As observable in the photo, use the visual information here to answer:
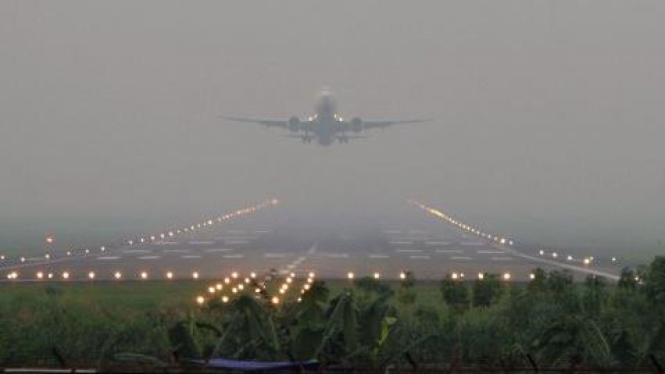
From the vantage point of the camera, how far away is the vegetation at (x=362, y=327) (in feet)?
71.6

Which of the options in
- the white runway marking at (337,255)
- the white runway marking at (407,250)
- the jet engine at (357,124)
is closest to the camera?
the white runway marking at (337,255)

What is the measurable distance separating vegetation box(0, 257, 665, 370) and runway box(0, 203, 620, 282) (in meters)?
12.0

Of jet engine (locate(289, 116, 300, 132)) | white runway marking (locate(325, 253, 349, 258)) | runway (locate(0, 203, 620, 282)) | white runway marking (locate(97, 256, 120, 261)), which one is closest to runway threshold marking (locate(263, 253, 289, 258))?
runway (locate(0, 203, 620, 282))

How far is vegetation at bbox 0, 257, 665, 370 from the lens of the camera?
71.6 ft

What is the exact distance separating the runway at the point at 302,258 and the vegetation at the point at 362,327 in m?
12.0

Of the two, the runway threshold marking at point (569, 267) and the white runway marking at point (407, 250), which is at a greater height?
the runway threshold marking at point (569, 267)

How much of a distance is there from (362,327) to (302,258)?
261 ft

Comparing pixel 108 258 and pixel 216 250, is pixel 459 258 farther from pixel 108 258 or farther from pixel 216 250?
pixel 108 258

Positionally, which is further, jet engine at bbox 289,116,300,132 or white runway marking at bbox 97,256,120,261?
jet engine at bbox 289,116,300,132

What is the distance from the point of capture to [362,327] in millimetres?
22625

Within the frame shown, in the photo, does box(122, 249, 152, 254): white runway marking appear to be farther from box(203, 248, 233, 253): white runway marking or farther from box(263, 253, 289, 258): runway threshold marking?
box(263, 253, 289, 258): runway threshold marking

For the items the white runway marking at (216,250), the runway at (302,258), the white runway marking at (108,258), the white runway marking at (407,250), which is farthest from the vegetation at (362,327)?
the white runway marking at (407,250)

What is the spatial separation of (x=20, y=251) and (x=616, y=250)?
6436 centimetres

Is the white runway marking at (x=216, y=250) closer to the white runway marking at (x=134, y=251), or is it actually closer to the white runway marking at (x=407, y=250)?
the white runway marking at (x=134, y=251)
